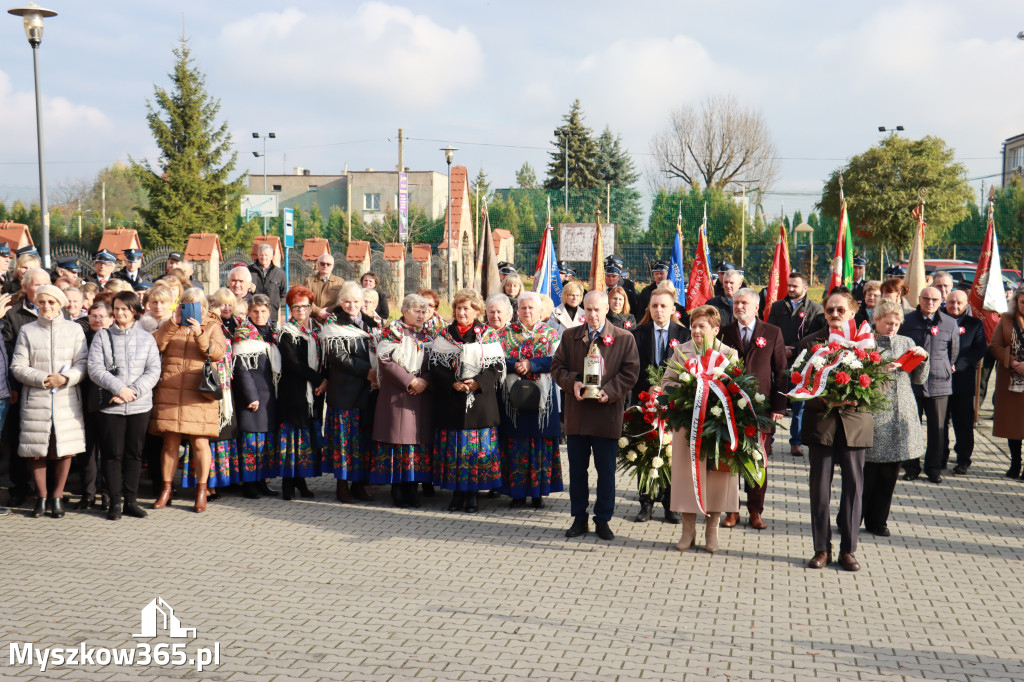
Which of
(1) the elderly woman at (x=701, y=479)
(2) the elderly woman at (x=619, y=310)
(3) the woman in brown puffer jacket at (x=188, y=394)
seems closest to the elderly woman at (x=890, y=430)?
(1) the elderly woman at (x=701, y=479)

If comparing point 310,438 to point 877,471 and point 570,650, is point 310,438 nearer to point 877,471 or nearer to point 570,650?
point 570,650

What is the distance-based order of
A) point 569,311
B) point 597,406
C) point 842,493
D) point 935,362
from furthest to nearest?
point 569,311
point 935,362
point 597,406
point 842,493

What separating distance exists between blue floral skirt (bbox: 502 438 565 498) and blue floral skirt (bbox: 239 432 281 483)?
2169mm

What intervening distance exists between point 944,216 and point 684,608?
27.9 metres

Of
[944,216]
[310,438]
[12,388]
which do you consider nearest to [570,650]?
[310,438]

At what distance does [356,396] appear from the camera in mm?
8508

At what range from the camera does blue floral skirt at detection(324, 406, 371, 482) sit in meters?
8.55

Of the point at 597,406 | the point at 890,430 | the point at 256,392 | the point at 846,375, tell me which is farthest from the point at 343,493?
the point at 890,430

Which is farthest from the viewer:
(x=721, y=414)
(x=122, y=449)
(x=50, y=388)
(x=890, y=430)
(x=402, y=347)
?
(x=402, y=347)

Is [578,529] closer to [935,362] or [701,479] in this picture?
[701,479]

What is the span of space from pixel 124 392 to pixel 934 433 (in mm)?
7608

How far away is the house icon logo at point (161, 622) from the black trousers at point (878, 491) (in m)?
5.18

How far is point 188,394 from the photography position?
8062 millimetres

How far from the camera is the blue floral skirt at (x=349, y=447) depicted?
8555mm
